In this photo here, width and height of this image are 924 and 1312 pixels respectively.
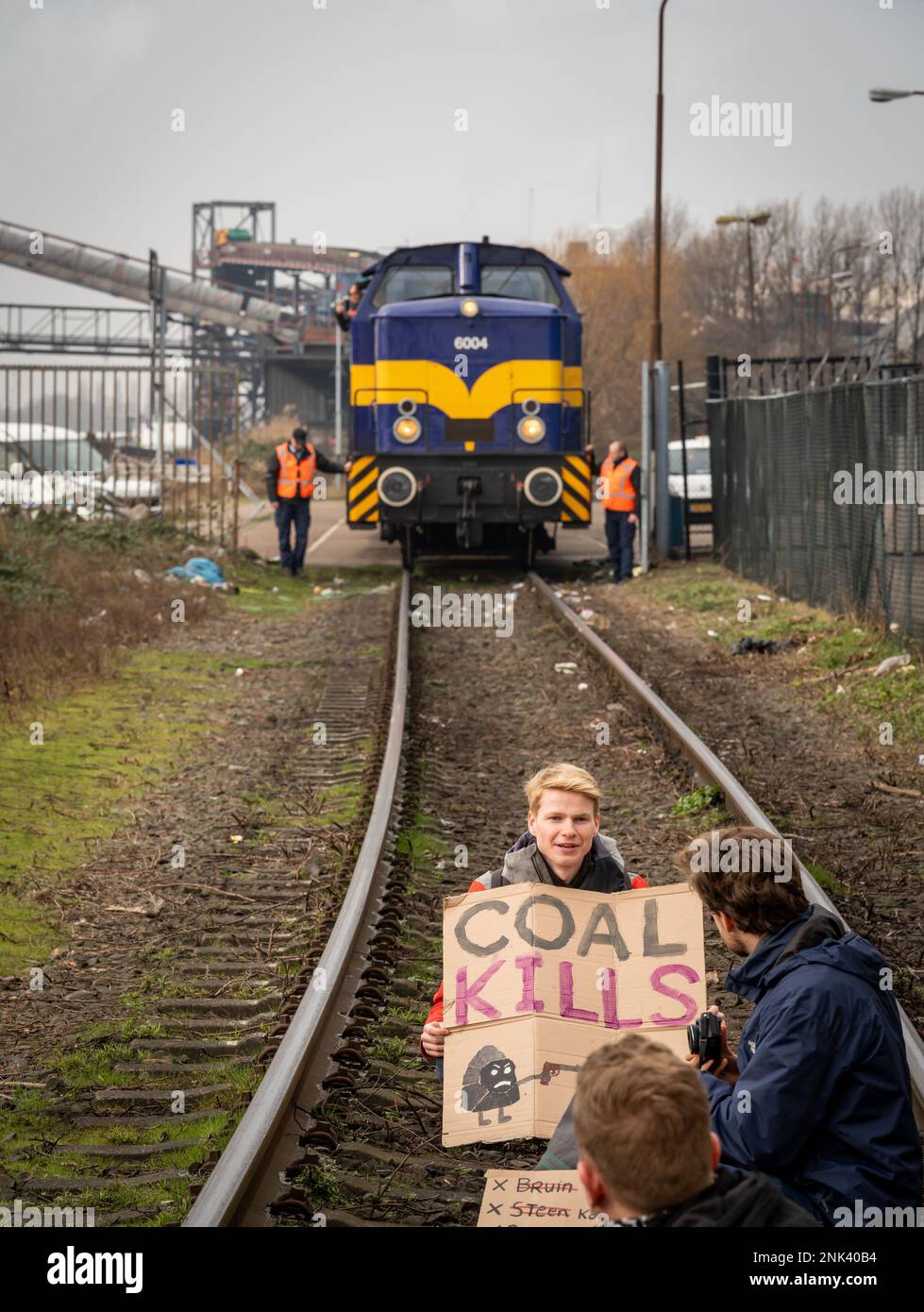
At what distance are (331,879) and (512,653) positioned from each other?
7549 mm

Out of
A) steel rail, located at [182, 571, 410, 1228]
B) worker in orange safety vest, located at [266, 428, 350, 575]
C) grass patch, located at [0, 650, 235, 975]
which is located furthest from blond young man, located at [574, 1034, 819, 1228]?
worker in orange safety vest, located at [266, 428, 350, 575]

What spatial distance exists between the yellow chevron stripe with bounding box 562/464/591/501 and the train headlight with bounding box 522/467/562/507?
207 mm

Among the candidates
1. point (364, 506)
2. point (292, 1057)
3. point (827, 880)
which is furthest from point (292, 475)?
point (292, 1057)

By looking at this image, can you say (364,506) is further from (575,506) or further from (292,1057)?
(292,1057)

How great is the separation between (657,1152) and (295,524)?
62.2ft

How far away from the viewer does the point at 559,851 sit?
4336 mm

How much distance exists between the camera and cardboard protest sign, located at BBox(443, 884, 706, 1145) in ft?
13.3

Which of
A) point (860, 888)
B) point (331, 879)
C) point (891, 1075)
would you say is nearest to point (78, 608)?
point (331, 879)

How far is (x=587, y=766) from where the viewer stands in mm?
9570
